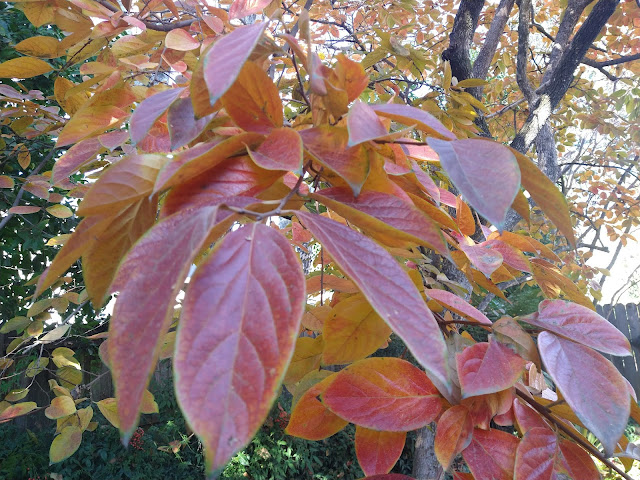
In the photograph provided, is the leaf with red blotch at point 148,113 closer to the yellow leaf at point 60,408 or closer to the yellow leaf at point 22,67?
the yellow leaf at point 22,67

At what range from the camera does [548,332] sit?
36cm

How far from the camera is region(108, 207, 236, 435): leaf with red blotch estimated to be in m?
0.17

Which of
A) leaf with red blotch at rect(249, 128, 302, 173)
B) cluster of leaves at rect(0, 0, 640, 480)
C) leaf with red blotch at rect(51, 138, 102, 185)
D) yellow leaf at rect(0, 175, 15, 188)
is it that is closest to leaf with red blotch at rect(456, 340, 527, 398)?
cluster of leaves at rect(0, 0, 640, 480)

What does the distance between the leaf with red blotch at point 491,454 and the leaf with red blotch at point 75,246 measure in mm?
341

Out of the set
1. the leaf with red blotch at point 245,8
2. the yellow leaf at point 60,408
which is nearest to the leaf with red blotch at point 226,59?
the leaf with red blotch at point 245,8

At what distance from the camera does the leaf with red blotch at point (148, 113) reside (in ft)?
0.97

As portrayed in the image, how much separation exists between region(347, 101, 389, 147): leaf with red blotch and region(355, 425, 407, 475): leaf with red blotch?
0.27 metres

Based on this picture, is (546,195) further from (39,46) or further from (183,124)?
(39,46)

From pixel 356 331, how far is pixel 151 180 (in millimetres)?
244

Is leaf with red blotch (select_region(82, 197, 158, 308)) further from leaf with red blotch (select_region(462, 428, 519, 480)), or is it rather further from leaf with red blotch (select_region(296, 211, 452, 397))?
leaf with red blotch (select_region(462, 428, 519, 480))

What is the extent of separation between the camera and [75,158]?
0.46 m

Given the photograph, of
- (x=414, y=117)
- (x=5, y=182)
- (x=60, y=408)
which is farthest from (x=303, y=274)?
(x=5, y=182)

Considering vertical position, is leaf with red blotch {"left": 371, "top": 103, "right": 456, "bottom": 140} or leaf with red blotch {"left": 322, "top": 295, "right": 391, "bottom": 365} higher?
leaf with red blotch {"left": 371, "top": 103, "right": 456, "bottom": 140}

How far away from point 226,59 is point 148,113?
0.11m
